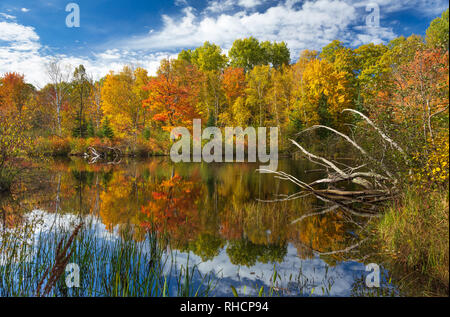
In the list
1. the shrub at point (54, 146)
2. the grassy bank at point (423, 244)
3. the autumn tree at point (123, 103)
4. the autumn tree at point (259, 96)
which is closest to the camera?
the grassy bank at point (423, 244)

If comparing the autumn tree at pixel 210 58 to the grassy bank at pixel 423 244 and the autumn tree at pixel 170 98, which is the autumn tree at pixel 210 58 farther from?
the grassy bank at pixel 423 244

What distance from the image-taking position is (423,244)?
3.71m

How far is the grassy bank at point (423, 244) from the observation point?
3.17 m

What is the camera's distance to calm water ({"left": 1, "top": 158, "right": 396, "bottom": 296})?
366 cm

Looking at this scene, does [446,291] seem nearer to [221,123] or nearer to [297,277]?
[297,277]

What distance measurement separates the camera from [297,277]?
3.61m

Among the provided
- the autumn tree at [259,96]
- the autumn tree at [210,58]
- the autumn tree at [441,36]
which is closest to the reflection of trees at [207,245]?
the autumn tree at [441,36]

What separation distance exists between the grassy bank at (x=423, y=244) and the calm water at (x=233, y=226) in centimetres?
51

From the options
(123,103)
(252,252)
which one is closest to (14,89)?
(123,103)

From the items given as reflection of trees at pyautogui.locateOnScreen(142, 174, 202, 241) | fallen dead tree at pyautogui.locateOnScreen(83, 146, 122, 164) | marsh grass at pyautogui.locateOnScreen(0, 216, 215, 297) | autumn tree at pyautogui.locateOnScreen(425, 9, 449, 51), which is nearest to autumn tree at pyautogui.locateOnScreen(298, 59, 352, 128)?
autumn tree at pyautogui.locateOnScreen(425, 9, 449, 51)

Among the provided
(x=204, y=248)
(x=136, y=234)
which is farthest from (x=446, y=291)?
(x=136, y=234)

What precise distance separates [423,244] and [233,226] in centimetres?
357

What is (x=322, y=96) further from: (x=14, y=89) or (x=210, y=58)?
(x=14, y=89)

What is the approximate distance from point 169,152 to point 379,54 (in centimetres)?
2927
